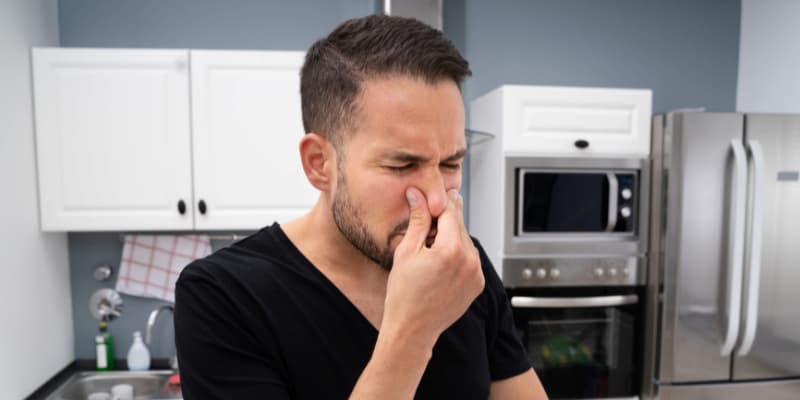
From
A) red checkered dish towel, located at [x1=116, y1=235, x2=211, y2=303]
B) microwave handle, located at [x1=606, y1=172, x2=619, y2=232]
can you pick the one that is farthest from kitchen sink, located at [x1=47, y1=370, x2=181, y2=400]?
microwave handle, located at [x1=606, y1=172, x2=619, y2=232]

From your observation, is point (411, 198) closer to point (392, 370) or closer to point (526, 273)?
point (392, 370)

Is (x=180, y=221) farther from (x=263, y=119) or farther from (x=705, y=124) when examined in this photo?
(x=705, y=124)

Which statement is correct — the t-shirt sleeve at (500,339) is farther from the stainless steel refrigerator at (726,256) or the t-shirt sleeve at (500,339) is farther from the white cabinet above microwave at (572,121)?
the stainless steel refrigerator at (726,256)

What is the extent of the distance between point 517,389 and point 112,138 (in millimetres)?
1737

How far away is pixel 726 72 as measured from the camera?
256cm

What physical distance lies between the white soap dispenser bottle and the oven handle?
5.39 ft

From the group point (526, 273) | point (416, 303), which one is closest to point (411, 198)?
point (416, 303)

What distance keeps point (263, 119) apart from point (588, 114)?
126 cm

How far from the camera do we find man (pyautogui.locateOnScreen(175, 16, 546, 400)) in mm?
693

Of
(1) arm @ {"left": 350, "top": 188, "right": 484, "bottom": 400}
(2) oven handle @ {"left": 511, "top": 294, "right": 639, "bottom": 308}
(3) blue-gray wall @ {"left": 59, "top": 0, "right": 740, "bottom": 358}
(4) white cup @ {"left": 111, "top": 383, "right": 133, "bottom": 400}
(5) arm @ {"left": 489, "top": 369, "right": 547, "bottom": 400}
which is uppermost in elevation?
(3) blue-gray wall @ {"left": 59, "top": 0, "right": 740, "bottom": 358}

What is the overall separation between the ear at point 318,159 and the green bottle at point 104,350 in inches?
74.0

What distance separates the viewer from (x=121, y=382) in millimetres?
2145

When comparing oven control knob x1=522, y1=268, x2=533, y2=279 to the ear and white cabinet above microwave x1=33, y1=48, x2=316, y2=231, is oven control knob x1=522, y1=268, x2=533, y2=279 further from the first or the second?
the ear

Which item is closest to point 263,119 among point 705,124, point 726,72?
point 705,124
